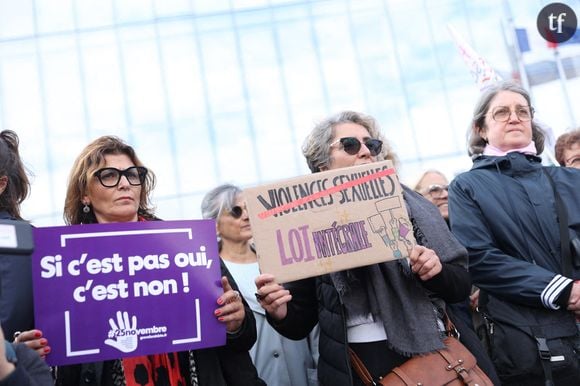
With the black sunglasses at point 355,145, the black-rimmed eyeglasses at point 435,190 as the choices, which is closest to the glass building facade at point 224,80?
the black-rimmed eyeglasses at point 435,190

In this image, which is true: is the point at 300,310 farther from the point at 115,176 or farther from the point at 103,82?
the point at 103,82

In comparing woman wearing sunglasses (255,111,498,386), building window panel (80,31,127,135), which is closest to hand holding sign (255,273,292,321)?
woman wearing sunglasses (255,111,498,386)

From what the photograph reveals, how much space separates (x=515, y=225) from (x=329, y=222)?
92 centimetres

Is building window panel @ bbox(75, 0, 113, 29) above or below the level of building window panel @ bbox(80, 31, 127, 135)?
above

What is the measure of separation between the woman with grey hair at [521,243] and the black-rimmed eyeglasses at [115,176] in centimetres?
143

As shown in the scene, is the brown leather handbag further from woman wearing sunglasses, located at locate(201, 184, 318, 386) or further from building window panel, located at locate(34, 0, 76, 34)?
building window panel, located at locate(34, 0, 76, 34)

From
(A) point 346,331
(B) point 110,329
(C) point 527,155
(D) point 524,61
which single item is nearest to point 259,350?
(A) point 346,331

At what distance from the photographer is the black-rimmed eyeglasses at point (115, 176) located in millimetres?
2404

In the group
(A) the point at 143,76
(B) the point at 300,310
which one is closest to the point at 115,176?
(B) the point at 300,310

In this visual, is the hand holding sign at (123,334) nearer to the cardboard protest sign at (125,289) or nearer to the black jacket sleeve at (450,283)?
the cardboard protest sign at (125,289)

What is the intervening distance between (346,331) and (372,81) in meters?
16.1

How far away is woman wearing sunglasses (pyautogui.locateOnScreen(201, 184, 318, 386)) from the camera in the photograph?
11.0 ft

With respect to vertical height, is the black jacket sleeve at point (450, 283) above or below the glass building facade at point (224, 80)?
below

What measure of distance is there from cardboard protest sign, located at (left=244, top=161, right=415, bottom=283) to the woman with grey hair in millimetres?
597
